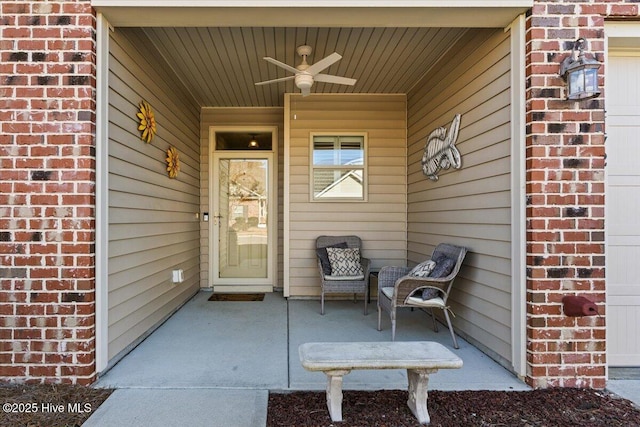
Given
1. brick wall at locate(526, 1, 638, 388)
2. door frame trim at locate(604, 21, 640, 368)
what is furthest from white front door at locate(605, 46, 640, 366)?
brick wall at locate(526, 1, 638, 388)

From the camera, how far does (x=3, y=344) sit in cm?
228

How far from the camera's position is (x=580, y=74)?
87.5 inches

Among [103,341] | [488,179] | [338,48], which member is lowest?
[103,341]

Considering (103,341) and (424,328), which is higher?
(103,341)

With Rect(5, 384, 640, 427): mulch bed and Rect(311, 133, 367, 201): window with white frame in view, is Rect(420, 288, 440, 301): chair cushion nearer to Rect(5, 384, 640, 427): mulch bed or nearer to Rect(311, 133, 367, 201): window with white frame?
Rect(5, 384, 640, 427): mulch bed

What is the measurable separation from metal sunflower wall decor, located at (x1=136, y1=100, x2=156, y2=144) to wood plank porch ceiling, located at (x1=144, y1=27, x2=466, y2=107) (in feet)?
1.88

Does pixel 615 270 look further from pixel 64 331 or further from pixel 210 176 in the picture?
pixel 210 176

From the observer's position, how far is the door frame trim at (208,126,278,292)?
5137mm

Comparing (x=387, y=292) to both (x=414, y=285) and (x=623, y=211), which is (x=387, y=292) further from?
(x=623, y=211)

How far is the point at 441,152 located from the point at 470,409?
2315mm

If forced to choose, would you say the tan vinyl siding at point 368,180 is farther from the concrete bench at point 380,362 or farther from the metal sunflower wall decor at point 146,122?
the concrete bench at point 380,362

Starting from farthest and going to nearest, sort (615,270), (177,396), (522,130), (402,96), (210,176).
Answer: (210,176)
(402,96)
(615,270)
(522,130)
(177,396)

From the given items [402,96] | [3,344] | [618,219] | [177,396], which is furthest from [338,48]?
[3,344]

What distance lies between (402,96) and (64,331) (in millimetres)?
4299
